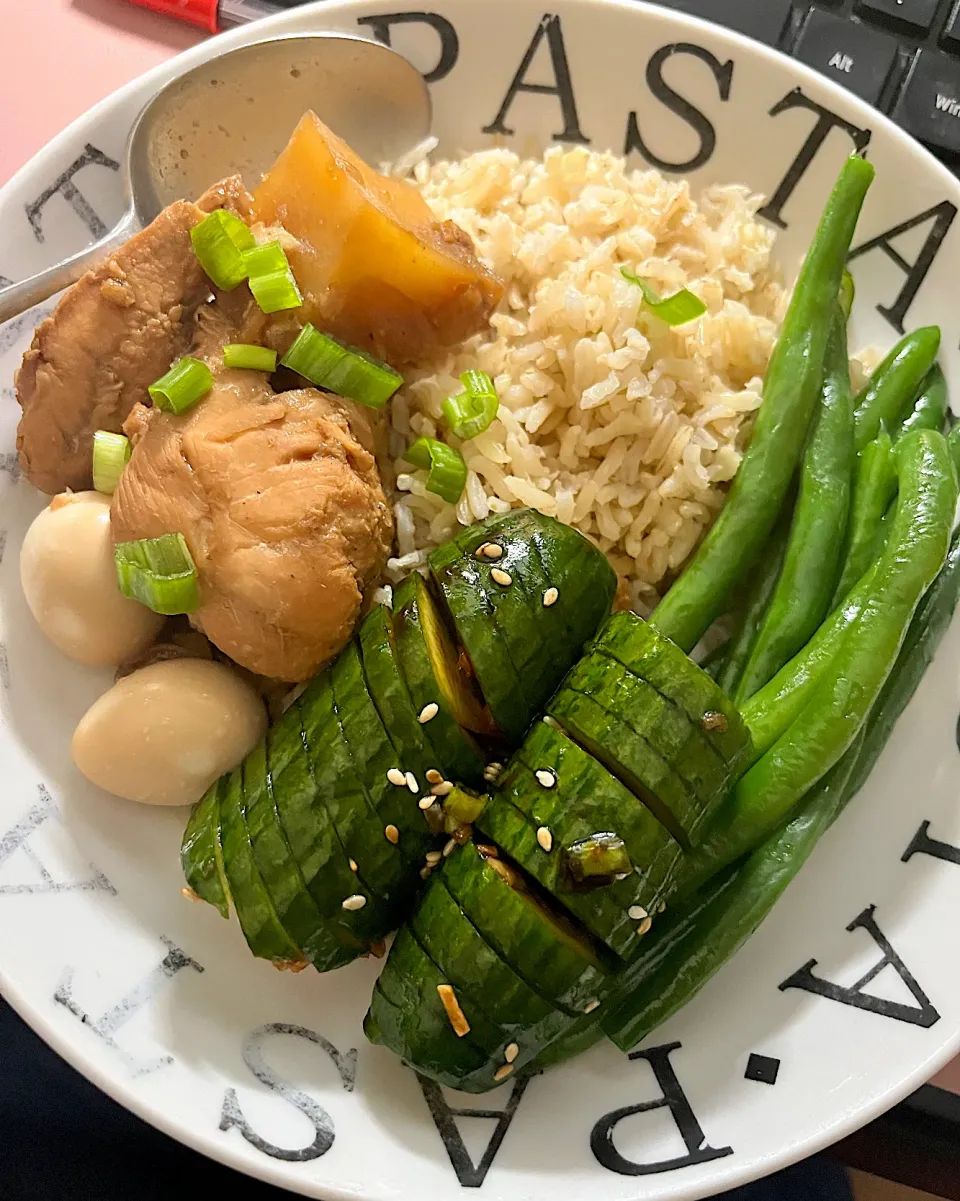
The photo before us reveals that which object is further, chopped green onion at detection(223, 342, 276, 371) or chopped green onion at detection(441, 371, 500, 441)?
chopped green onion at detection(441, 371, 500, 441)

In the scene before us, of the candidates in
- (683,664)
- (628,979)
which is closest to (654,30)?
(683,664)

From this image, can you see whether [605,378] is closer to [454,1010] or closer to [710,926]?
[710,926]

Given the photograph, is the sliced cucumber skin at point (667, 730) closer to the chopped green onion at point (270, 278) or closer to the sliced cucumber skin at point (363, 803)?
the sliced cucumber skin at point (363, 803)

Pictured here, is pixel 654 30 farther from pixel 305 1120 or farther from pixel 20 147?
pixel 305 1120

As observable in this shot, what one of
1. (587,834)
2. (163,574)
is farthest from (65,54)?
(587,834)

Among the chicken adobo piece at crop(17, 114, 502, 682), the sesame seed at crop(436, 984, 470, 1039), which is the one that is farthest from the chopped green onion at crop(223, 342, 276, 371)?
the sesame seed at crop(436, 984, 470, 1039)

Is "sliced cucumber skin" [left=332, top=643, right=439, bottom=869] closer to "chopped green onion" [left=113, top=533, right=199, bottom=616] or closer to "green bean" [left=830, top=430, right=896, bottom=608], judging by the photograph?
"chopped green onion" [left=113, top=533, right=199, bottom=616]

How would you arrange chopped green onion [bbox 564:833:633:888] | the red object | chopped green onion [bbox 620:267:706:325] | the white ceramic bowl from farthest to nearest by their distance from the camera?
1. the red object
2. chopped green onion [bbox 620:267:706:325]
3. the white ceramic bowl
4. chopped green onion [bbox 564:833:633:888]
